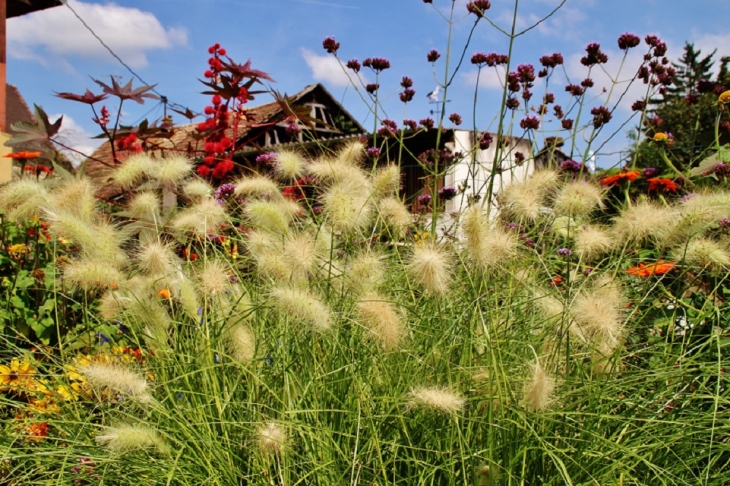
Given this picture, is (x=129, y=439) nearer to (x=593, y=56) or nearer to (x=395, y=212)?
(x=395, y=212)

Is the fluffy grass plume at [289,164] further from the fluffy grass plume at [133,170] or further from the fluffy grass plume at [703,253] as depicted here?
the fluffy grass plume at [703,253]

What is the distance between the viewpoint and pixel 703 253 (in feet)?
5.48

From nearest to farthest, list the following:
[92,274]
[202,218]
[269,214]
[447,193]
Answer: [92,274] → [269,214] → [202,218] → [447,193]

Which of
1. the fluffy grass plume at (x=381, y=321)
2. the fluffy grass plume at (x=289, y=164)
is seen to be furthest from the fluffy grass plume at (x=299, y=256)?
the fluffy grass plume at (x=289, y=164)

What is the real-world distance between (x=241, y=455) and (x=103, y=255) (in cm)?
69

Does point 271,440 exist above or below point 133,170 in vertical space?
below

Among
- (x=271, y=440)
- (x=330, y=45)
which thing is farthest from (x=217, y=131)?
(x=271, y=440)

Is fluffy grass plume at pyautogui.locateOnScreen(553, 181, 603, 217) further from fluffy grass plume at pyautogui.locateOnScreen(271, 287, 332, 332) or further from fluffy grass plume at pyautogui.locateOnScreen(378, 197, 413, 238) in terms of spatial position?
fluffy grass plume at pyautogui.locateOnScreen(271, 287, 332, 332)

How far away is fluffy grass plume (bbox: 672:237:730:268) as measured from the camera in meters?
1.64

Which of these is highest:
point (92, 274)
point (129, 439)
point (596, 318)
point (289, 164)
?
point (289, 164)

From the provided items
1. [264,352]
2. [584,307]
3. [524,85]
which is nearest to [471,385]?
[584,307]

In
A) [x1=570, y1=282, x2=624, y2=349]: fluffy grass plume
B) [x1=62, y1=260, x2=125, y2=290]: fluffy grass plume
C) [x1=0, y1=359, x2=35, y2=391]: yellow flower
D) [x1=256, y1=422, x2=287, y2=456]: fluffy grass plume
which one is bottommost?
[x1=0, y1=359, x2=35, y2=391]: yellow flower

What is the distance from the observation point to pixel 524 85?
289 cm

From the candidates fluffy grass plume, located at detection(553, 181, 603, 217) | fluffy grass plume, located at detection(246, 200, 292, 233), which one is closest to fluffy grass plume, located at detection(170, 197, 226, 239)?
fluffy grass plume, located at detection(246, 200, 292, 233)
